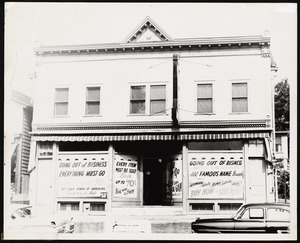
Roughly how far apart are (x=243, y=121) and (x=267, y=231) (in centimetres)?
302

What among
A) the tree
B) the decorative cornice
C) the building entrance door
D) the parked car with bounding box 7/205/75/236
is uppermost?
the decorative cornice

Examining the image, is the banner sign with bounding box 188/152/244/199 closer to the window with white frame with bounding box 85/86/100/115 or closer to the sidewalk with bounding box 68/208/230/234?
the sidewalk with bounding box 68/208/230/234

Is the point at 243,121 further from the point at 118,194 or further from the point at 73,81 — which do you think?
the point at 73,81

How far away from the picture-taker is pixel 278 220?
1310cm

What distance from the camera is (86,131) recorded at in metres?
14.6

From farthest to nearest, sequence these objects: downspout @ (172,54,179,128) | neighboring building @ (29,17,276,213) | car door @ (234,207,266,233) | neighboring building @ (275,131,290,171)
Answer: downspout @ (172,54,179,128) < neighboring building @ (29,17,276,213) < neighboring building @ (275,131,290,171) < car door @ (234,207,266,233)

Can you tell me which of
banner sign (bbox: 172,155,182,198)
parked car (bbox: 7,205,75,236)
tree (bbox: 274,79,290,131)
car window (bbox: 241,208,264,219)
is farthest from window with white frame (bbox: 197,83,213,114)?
parked car (bbox: 7,205,75,236)

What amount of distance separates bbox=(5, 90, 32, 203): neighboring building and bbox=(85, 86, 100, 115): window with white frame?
1.64m

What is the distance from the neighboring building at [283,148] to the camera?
13652mm

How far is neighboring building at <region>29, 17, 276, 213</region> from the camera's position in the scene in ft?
46.1

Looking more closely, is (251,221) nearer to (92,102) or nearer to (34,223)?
(92,102)

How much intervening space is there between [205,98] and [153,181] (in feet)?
9.06

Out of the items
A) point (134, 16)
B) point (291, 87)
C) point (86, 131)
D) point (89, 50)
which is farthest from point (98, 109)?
point (291, 87)

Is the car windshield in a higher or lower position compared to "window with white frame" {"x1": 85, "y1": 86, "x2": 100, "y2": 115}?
lower
